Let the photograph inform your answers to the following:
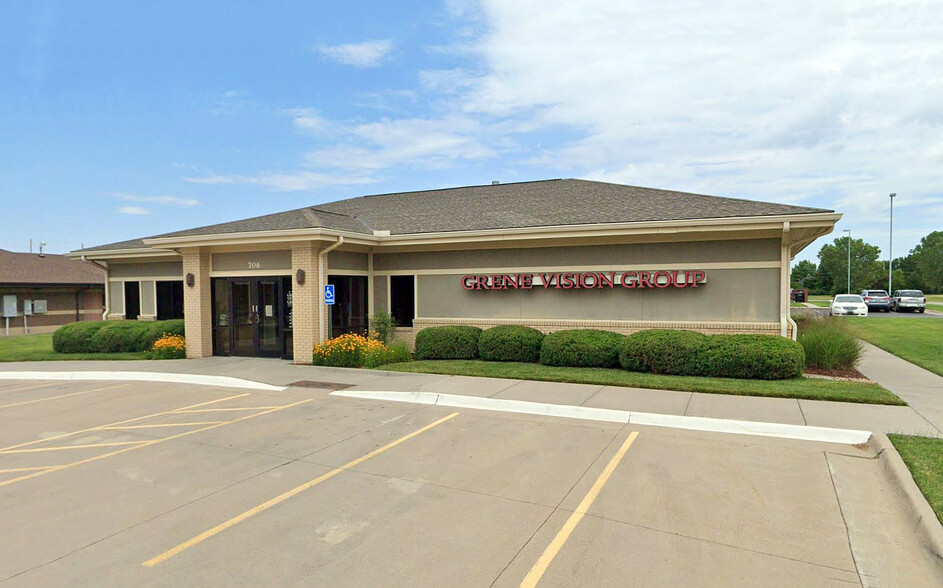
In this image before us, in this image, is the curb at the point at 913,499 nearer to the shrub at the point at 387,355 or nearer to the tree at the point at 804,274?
the shrub at the point at 387,355

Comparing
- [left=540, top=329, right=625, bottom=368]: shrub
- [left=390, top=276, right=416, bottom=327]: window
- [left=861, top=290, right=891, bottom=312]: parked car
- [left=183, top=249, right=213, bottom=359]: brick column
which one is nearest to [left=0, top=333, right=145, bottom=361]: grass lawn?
[left=183, top=249, right=213, bottom=359]: brick column

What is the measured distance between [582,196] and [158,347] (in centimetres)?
1426

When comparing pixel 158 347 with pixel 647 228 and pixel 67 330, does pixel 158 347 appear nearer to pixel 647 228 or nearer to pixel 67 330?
pixel 67 330

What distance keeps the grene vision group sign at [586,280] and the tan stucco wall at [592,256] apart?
303 millimetres

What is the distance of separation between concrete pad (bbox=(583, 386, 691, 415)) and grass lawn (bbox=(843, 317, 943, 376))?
307 inches

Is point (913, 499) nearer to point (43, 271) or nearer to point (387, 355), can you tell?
point (387, 355)

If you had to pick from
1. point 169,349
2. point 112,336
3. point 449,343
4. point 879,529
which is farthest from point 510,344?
point 112,336

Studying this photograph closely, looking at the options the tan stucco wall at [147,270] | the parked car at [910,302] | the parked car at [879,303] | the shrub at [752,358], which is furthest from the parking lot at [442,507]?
the parked car at [879,303]

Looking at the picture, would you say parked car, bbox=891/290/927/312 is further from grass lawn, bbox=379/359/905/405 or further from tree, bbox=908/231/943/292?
tree, bbox=908/231/943/292

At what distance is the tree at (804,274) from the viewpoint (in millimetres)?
94312

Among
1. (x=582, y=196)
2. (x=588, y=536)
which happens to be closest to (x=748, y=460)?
(x=588, y=536)

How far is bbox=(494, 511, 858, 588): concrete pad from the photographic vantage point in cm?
436

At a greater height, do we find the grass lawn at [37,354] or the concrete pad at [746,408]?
the concrete pad at [746,408]

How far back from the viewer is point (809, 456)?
7.33 metres
